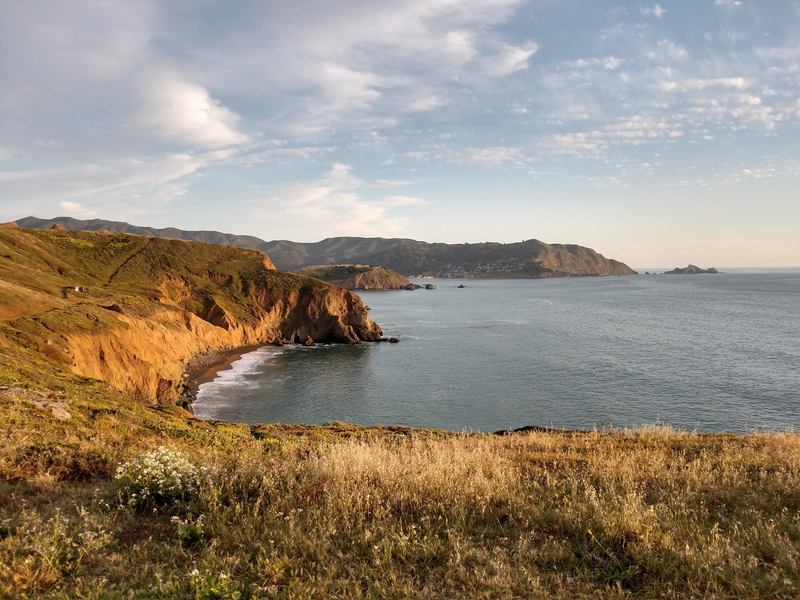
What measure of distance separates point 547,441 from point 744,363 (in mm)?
57634

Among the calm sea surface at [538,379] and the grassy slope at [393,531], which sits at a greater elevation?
the grassy slope at [393,531]

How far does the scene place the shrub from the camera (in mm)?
6684

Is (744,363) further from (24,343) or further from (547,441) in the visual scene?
(24,343)

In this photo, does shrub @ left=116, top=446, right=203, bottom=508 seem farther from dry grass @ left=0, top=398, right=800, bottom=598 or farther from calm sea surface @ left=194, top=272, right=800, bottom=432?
calm sea surface @ left=194, top=272, right=800, bottom=432

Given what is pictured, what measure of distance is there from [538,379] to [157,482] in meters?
49.1

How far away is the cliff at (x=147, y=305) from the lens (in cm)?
3766

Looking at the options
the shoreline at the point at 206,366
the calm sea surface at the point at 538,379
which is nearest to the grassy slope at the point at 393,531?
the calm sea surface at the point at 538,379

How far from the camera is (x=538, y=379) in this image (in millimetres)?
51156

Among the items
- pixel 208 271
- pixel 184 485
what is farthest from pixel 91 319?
pixel 208 271

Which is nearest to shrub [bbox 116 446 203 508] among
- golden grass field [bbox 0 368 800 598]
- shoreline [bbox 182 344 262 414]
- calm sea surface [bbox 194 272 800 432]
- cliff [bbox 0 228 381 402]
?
golden grass field [bbox 0 368 800 598]

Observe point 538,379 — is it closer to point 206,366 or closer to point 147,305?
point 206,366

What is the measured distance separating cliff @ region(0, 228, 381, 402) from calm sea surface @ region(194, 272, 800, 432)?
7.46 metres

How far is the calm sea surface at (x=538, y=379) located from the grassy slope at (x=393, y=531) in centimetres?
3068

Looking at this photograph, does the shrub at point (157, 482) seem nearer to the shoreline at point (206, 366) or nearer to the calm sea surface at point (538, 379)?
the calm sea surface at point (538, 379)
